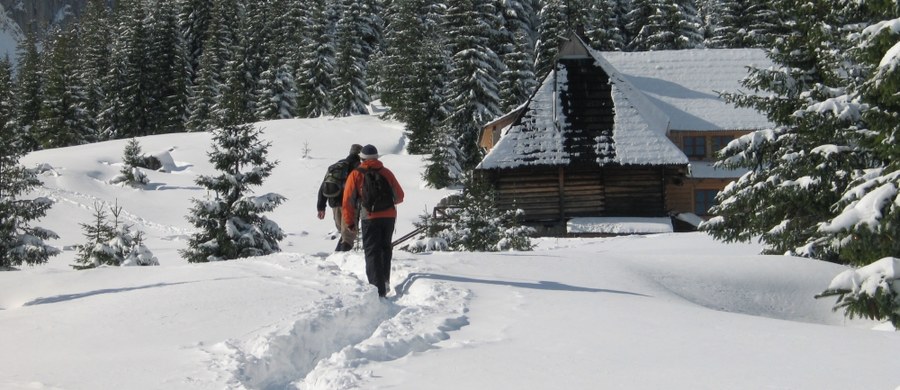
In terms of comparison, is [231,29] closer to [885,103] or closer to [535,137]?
[535,137]

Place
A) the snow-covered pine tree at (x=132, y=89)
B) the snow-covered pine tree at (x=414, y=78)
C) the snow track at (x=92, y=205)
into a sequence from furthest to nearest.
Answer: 1. the snow-covered pine tree at (x=132, y=89)
2. the snow-covered pine tree at (x=414, y=78)
3. the snow track at (x=92, y=205)

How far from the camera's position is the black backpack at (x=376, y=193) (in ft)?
29.3

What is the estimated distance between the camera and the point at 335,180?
11828 mm

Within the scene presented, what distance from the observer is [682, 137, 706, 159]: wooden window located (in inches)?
1257

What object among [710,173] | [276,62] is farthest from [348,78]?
[710,173]

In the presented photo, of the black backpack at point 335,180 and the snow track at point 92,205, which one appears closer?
the black backpack at point 335,180

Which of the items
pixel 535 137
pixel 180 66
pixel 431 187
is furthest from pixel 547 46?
pixel 180 66

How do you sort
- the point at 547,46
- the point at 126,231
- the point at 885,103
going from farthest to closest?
the point at 547,46, the point at 126,231, the point at 885,103

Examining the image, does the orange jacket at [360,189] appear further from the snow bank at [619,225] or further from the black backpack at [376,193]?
the snow bank at [619,225]

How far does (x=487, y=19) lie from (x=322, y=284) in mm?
43315

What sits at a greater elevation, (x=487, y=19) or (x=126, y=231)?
(x=487, y=19)

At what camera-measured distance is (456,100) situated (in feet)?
141

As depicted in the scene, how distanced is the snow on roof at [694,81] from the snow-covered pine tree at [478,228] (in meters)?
15.6

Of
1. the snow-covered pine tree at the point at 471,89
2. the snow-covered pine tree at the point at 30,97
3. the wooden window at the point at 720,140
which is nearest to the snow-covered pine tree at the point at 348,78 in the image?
the snow-covered pine tree at the point at 471,89
